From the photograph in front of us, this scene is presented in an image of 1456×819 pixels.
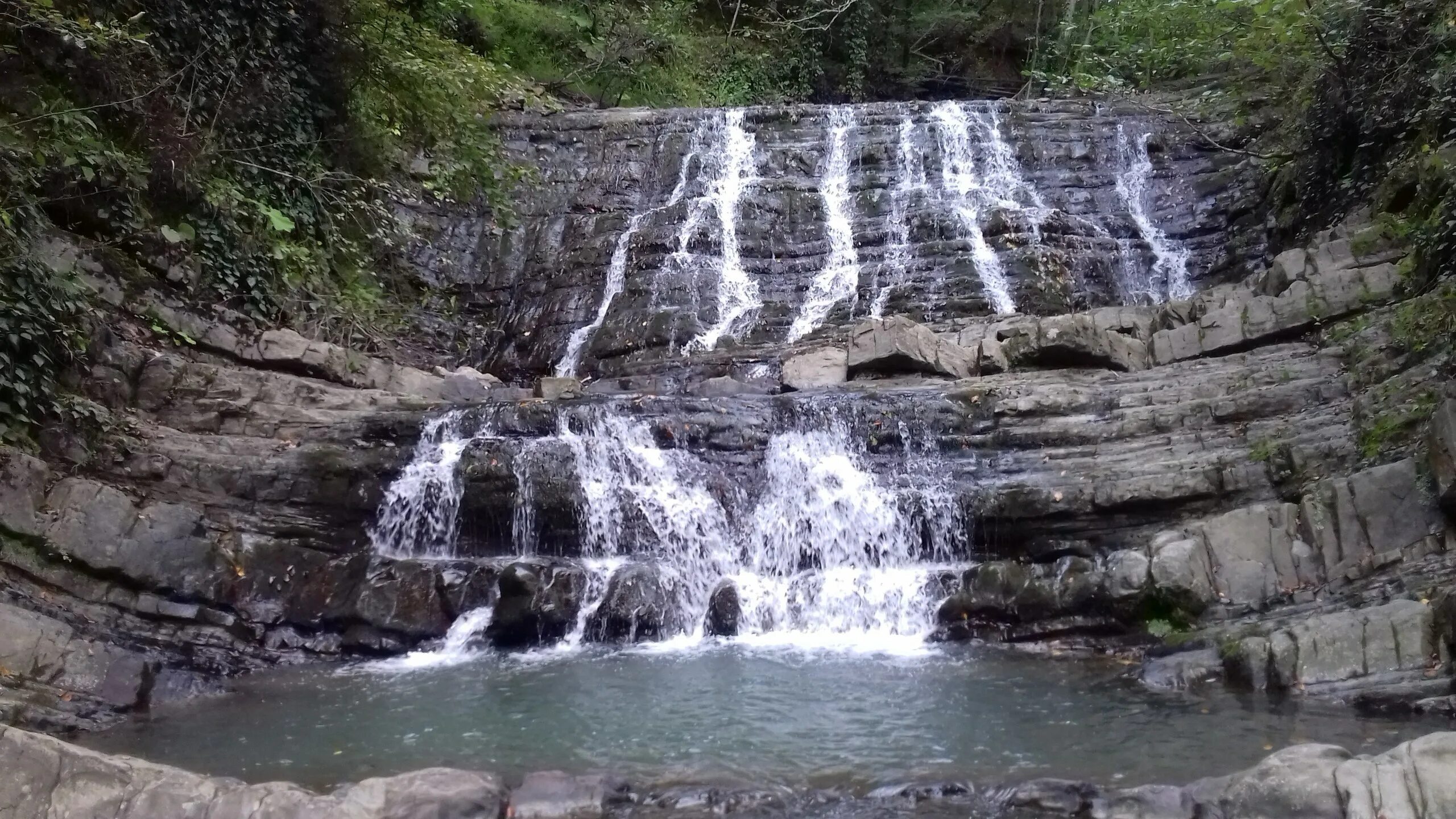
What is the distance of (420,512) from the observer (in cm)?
1024

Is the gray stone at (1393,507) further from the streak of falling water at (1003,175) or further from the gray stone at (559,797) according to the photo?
the streak of falling water at (1003,175)

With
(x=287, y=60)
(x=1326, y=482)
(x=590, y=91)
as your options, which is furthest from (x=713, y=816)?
(x=590, y=91)

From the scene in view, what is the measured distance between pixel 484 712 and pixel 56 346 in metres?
5.35

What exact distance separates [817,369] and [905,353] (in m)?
1.12

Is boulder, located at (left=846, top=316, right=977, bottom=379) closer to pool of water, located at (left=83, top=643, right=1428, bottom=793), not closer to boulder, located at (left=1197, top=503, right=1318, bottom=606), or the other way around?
boulder, located at (left=1197, top=503, right=1318, bottom=606)

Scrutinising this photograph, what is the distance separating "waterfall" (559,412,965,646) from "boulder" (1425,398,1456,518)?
3914 mm

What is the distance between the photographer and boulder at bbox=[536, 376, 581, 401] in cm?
1270

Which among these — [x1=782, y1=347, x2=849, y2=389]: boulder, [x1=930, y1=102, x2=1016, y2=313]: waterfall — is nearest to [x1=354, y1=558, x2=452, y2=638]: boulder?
[x1=782, y1=347, x2=849, y2=389]: boulder

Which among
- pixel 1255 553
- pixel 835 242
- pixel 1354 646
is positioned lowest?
pixel 1354 646

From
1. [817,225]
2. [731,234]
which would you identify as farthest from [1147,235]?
[731,234]

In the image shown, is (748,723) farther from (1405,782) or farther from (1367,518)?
(1367,518)

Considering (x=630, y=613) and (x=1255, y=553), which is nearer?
(x=1255, y=553)

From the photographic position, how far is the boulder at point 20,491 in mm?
8195

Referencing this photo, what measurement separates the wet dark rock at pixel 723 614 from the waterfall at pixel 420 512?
275cm
